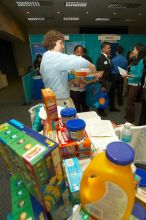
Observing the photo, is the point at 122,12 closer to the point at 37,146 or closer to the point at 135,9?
the point at 135,9

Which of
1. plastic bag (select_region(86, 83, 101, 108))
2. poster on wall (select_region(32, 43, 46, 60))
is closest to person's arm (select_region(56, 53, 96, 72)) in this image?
plastic bag (select_region(86, 83, 101, 108))

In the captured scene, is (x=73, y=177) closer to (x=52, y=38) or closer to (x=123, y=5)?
(x=52, y=38)

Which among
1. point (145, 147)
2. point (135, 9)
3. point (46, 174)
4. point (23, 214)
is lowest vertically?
point (145, 147)

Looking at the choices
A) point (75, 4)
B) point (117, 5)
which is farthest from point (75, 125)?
point (117, 5)

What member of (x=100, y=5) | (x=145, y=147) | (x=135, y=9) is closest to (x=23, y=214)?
(x=145, y=147)

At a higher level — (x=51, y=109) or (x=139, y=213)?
(x=51, y=109)

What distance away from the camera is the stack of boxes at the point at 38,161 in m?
0.40

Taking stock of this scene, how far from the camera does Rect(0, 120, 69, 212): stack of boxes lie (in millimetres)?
404

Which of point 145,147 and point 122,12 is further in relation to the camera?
point 122,12

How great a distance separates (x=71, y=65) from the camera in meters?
1.14

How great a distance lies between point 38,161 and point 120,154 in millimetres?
212

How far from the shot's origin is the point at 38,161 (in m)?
0.39

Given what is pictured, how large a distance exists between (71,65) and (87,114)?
384mm

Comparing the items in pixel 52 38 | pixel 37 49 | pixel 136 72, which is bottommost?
pixel 136 72
